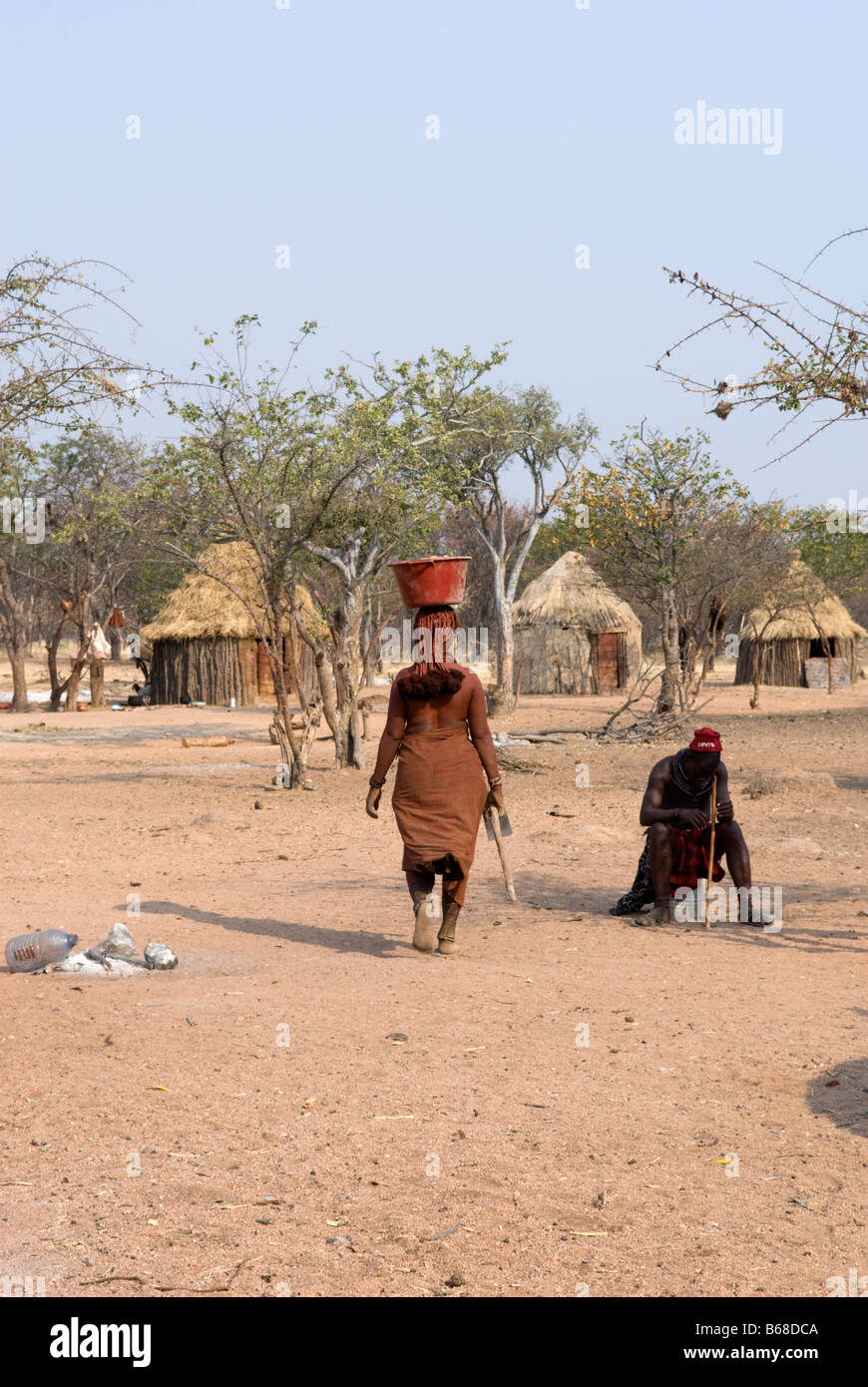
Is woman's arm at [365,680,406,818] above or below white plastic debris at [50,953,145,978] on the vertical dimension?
above

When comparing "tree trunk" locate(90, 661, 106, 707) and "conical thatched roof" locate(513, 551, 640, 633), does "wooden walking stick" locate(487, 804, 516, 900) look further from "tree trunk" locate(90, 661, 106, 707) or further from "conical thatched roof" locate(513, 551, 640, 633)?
"conical thatched roof" locate(513, 551, 640, 633)

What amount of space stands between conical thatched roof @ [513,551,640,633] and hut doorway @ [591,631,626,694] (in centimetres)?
41

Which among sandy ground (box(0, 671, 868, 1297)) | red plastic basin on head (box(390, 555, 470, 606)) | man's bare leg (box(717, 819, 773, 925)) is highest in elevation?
red plastic basin on head (box(390, 555, 470, 606))

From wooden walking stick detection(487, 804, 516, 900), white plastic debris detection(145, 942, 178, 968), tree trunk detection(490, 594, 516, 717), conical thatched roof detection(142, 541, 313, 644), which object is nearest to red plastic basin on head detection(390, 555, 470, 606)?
wooden walking stick detection(487, 804, 516, 900)

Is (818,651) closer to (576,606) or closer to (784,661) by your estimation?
(784,661)

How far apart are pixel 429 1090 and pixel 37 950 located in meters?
2.38

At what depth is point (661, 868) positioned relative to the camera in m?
7.04

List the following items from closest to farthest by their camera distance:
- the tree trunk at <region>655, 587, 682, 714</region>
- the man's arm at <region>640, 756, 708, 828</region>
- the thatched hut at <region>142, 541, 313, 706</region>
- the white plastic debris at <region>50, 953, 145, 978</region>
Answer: the white plastic debris at <region>50, 953, 145, 978</region>, the man's arm at <region>640, 756, 708, 828</region>, the tree trunk at <region>655, 587, 682, 714</region>, the thatched hut at <region>142, 541, 313, 706</region>

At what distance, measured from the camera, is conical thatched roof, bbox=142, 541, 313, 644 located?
2648 centimetres

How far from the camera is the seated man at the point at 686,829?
22.9ft

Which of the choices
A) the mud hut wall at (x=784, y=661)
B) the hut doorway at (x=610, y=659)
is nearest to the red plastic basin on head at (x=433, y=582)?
the hut doorway at (x=610, y=659)

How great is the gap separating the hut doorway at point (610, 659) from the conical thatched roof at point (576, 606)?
41cm

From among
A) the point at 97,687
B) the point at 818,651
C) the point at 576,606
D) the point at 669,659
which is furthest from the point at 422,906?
the point at 818,651

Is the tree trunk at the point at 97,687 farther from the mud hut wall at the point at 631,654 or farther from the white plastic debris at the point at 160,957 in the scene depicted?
the white plastic debris at the point at 160,957
